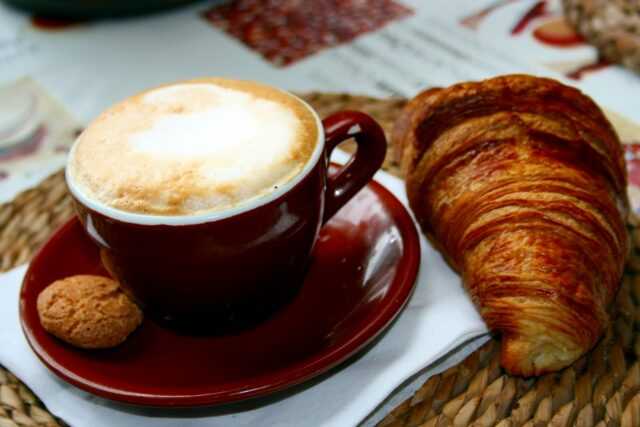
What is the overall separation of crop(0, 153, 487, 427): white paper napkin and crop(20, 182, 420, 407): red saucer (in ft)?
0.10

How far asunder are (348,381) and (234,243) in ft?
0.45

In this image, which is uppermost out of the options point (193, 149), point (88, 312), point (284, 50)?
point (193, 149)

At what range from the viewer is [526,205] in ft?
1.78

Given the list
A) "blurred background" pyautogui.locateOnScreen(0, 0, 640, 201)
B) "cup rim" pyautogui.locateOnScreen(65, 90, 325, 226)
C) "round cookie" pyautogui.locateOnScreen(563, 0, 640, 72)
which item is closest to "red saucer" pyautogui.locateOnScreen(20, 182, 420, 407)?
"cup rim" pyautogui.locateOnScreen(65, 90, 325, 226)

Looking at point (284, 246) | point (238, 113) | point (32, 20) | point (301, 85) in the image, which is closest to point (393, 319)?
point (284, 246)

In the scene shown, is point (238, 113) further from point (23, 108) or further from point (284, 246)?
point (23, 108)

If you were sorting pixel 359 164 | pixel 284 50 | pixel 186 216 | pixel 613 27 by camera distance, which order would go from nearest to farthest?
pixel 186 216
pixel 359 164
pixel 613 27
pixel 284 50

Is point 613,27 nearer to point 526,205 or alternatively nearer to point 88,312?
point 526,205

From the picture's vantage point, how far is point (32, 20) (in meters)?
1.27

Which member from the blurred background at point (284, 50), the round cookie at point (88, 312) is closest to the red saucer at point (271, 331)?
the round cookie at point (88, 312)

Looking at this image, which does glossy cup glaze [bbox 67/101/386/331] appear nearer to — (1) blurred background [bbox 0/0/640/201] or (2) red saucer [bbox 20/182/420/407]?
(2) red saucer [bbox 20/182/420/407]

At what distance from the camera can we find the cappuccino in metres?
0.48

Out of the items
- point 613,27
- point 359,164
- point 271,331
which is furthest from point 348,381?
point 613,27

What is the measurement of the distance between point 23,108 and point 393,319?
76 cm
